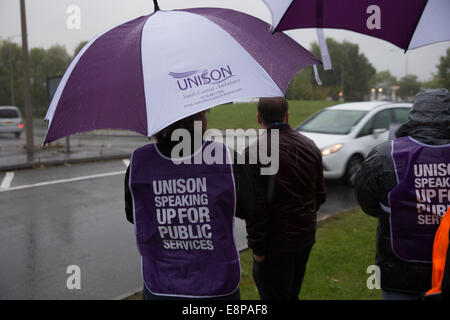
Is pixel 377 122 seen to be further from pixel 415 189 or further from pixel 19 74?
pixel 19 74

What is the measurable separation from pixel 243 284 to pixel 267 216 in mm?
1597

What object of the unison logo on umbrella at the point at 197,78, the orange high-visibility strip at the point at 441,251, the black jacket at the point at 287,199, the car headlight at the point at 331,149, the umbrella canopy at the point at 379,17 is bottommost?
the car headlight at the point at 331,149

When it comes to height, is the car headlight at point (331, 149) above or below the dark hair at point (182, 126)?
below

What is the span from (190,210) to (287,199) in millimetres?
952

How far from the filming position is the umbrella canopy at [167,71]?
181cm

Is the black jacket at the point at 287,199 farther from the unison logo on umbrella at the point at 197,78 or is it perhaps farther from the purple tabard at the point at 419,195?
the unison logo on umbrella at the point at 197,78

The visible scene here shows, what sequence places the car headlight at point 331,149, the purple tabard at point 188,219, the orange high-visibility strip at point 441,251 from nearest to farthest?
the orange high-visibility strip at point 441,251, the purple tabard at point 188,219, the car headlight at point 331,149

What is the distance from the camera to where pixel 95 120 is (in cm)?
198

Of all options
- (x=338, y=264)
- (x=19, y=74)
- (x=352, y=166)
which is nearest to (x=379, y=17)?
(x=338, y=264)

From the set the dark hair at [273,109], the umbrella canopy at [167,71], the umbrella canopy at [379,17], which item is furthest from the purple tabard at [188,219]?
the dark hair at [273,109]

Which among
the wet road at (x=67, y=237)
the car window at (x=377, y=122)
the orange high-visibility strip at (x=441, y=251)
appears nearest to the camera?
the orange high-visibility strip at (x=441, y=251)
